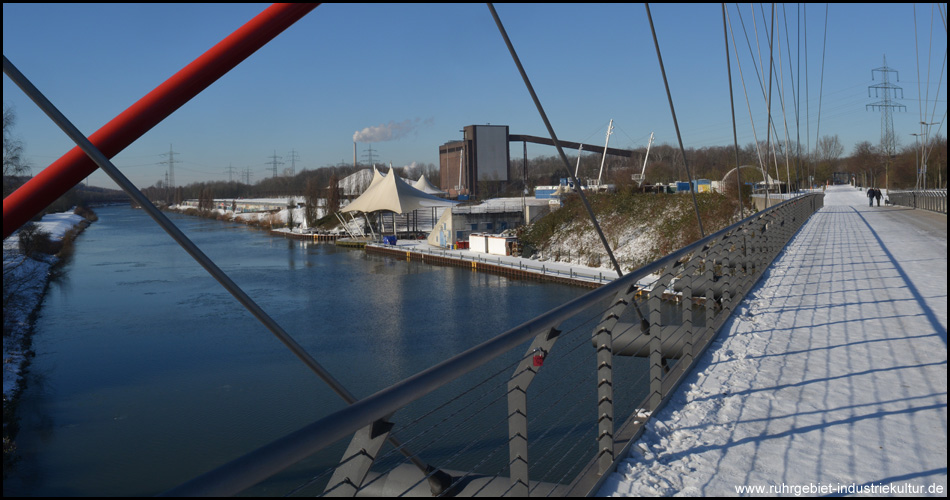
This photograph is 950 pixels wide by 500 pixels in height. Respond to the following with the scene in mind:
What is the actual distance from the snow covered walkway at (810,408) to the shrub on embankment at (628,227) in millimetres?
19787

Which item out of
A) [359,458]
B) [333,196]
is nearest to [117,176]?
[359,458]

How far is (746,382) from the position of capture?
10.4ft

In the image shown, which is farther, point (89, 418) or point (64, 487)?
point (89, 418)

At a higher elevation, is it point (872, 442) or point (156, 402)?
point (872, 442)

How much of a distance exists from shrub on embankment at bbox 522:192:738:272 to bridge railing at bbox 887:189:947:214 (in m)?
5.53

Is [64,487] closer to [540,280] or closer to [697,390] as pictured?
[697,390]

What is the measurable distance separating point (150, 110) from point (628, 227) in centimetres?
2726

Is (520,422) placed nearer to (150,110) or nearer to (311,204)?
(150,110)

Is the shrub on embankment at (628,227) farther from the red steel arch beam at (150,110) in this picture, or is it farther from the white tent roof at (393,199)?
the red steel arch beam at (150,110)

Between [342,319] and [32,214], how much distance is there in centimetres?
1658

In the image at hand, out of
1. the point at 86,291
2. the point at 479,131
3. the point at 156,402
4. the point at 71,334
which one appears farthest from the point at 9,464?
the point at 479,131

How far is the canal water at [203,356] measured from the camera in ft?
30.1

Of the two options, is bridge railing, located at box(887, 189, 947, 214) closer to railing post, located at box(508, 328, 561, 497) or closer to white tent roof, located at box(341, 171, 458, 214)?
railing post, located at box(508, 328, 561, 497)

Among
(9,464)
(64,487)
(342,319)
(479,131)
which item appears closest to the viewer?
(64,487)
